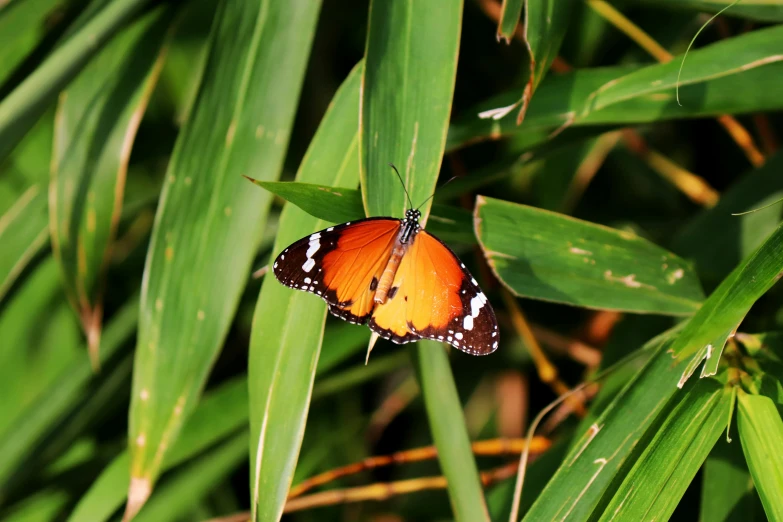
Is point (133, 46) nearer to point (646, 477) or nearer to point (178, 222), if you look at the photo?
point (178, 222)

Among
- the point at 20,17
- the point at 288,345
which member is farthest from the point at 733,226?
the point at 20,17

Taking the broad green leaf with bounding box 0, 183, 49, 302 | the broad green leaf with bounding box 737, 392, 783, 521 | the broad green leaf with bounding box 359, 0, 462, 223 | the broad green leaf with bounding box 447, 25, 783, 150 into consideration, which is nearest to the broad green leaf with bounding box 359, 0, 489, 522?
the broad green leaf with bounding box 359, 0, 462, 223

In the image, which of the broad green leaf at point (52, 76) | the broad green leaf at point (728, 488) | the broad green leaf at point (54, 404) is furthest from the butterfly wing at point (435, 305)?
the broad green leaf at point (54, 404)

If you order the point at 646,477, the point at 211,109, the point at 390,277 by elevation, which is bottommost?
the point at 646,477

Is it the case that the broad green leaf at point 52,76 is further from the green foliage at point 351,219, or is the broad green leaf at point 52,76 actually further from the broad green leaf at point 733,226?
the broad green leaf at point 733,226

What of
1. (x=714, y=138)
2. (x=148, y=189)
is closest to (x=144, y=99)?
(x=148, y=189)

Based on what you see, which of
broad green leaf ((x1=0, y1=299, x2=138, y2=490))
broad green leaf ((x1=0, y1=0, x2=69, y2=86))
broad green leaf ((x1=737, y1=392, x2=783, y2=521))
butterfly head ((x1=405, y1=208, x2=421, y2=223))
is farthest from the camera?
broad green leaf ((x1=0, y1=299, x2=138, y2=490))

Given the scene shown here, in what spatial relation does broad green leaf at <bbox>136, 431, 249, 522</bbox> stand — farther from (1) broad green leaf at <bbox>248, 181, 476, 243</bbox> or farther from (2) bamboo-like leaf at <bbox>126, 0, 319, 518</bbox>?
(1) broad green leaf at <bbox>248, 181, 476, 243</bbox>
